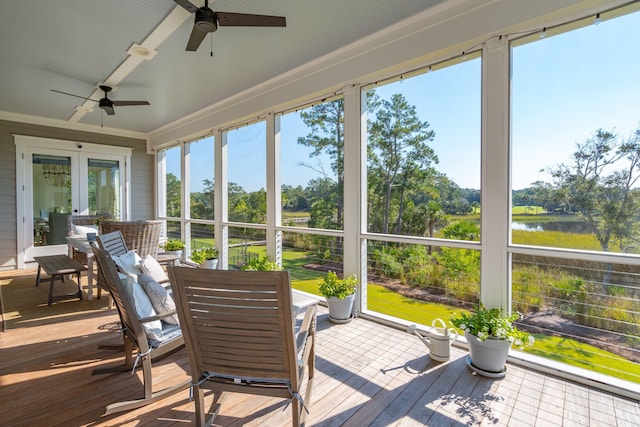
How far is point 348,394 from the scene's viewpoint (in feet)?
6.74

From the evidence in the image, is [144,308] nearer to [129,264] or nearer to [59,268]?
[129,264]

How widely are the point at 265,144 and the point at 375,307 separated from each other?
2.85 m

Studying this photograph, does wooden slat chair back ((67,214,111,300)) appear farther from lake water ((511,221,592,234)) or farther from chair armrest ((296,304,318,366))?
lake water ((511,221,592,234))

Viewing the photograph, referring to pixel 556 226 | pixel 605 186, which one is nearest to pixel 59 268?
pixel 556 226

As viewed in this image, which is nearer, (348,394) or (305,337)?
(305,337)

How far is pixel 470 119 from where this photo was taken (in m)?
2.90

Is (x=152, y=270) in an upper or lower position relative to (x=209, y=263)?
upper

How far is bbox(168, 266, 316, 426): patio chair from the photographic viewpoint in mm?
1332

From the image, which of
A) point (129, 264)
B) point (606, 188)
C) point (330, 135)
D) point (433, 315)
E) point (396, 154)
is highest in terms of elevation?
point (330, 135)

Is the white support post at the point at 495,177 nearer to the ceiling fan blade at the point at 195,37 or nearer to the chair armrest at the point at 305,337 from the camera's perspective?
the chair armrest at the point at 305,337

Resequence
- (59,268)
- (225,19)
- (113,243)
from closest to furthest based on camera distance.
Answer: (225,19) → (113,243) → (59,268)

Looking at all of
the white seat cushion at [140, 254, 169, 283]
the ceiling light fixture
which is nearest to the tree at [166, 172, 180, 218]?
the ceiling light fixture

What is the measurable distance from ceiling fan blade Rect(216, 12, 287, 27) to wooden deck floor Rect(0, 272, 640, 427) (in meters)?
2.67

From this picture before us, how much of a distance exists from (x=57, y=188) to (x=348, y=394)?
23.6 feet
